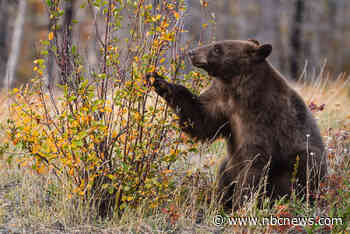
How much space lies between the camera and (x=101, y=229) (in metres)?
3.14

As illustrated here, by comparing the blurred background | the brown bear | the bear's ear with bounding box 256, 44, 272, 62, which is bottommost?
the brown bear

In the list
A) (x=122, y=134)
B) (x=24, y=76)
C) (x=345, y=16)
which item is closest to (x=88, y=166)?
(x=122, y=134)

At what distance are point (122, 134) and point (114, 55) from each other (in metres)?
0.66

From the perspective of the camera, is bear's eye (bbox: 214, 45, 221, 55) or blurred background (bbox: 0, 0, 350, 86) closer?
bear's eye (bbox: 214, 45, 221, 55)

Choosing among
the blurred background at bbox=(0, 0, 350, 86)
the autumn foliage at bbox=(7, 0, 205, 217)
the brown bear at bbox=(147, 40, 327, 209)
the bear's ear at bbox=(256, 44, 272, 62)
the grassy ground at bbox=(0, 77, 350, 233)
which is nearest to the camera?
the autumn foliage at bbox=(7, 0, 205, 217)

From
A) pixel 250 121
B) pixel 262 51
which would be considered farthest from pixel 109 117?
pixel 262 51

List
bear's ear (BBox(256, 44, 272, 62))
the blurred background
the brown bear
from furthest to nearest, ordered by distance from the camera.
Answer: the blurred background < bear's ear (BBox(256, 44, 272, 62)) < the brown bear

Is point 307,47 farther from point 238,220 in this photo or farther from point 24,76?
point 238,220

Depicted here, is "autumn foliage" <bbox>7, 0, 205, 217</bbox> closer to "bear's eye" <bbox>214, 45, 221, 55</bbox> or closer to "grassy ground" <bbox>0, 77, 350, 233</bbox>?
"grassy ground" <bbox>0, 77, 350, 233</bbox>

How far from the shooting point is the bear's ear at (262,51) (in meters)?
3.80

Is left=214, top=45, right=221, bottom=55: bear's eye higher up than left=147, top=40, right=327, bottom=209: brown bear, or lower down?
higher up

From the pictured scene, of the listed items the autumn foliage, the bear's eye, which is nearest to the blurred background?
the bear's eye

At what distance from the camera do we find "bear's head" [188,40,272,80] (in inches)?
151

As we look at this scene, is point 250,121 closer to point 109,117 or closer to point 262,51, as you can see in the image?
point 262,51
